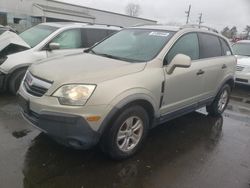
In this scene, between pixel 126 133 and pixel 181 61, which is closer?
pixel 126 133

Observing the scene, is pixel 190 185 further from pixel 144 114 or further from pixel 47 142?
pixel 47 142

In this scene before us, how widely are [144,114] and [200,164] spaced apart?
3.39ft

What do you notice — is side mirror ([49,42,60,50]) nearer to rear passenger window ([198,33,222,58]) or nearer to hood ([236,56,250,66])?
rear passenger window ([198,33,222,58])

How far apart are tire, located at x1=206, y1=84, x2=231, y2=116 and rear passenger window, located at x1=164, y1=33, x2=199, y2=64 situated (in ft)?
4.25

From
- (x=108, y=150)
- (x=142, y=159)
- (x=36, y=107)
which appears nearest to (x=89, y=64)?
(x=36, y=107)

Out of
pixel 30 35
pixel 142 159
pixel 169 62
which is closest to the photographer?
pixel 142 159

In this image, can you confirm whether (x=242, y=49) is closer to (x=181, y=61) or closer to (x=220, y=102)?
(x=220, y=102)

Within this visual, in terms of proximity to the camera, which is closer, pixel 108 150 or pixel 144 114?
pixel 108 150

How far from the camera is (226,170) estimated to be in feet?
12.8

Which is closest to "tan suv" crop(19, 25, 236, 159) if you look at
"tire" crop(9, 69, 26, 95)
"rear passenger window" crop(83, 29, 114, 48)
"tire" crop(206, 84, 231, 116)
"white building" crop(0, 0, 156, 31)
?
"tire" crop(206, 84, 231, 116)

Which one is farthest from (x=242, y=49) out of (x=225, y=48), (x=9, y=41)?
(x=9, y=41)

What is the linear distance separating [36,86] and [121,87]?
1.06 meters

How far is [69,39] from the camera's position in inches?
278

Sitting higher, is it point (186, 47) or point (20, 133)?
point (186, 47)
